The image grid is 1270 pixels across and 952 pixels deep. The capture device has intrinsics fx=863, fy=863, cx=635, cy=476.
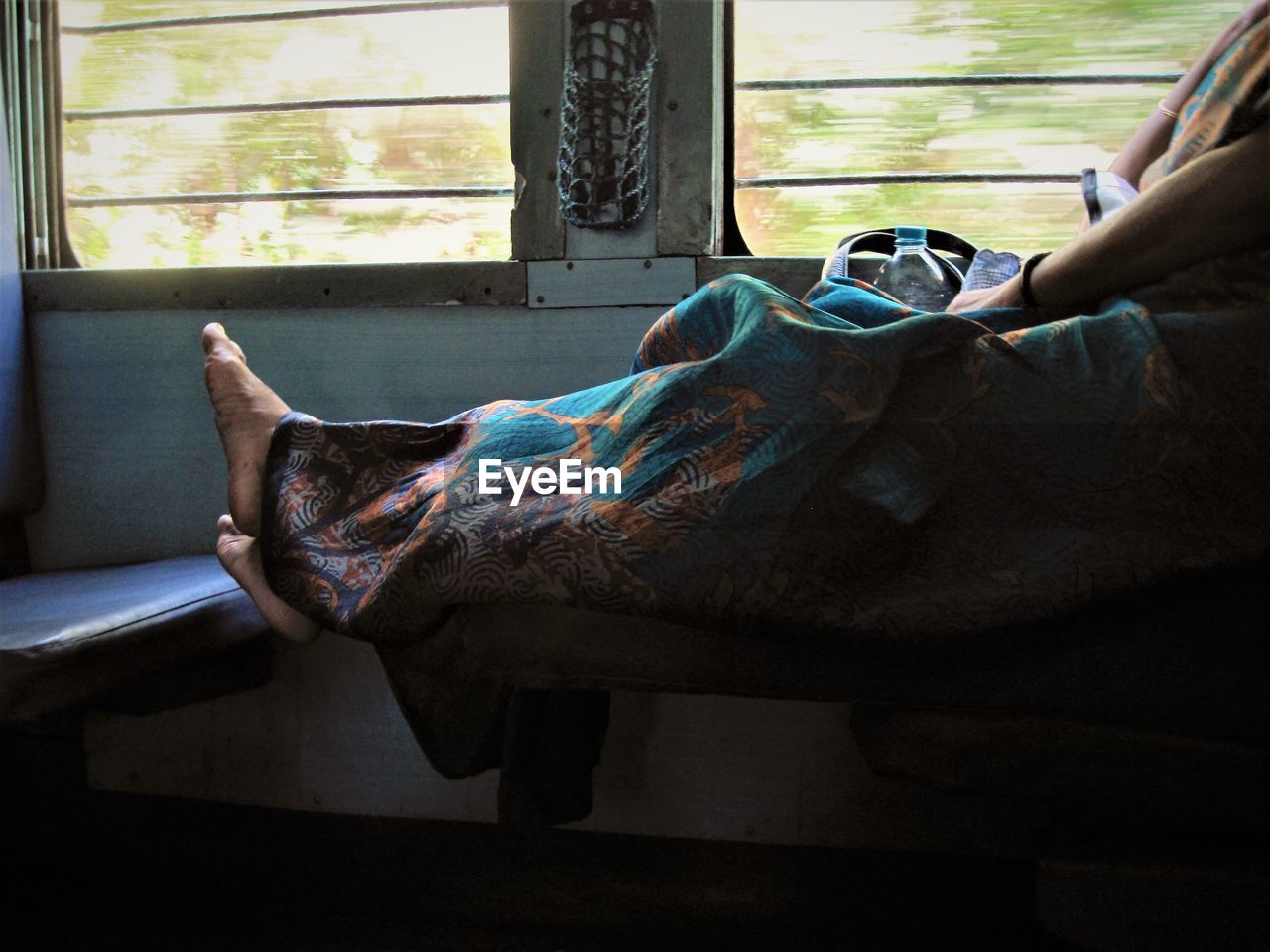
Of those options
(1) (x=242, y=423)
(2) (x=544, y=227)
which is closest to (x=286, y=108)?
(2) (x=544, y=227)

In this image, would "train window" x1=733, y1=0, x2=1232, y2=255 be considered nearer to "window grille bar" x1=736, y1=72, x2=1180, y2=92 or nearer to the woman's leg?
"window grille bar" x1=736, y1=72, x2=1180, y2=92

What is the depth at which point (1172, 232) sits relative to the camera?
0.78 metres

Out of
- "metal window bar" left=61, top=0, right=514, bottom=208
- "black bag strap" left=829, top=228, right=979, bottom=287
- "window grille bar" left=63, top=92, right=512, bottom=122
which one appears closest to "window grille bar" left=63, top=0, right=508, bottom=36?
"metal window bar" left=61, top=0, right=514, bottom=208

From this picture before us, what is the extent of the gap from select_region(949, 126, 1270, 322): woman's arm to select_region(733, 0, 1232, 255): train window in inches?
34.5

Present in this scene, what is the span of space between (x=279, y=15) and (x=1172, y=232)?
1.80 m

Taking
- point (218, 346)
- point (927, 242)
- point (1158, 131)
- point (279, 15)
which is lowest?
point (218, 346)

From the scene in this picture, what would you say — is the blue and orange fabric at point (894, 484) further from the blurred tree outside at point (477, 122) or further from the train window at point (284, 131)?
the train window at point (284, 131)

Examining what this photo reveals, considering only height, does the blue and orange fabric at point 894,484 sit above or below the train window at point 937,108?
below

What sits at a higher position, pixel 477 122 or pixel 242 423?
pixel 477 122

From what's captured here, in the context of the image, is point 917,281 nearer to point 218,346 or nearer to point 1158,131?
point 1158,131

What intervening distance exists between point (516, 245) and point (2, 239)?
104 centimetres

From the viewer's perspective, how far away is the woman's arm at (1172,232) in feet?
2.44

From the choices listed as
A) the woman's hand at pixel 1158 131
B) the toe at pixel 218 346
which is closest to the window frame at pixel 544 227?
the woman's hand at pixel 1158 131

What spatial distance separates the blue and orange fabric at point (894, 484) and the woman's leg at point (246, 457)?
0.20 meters
